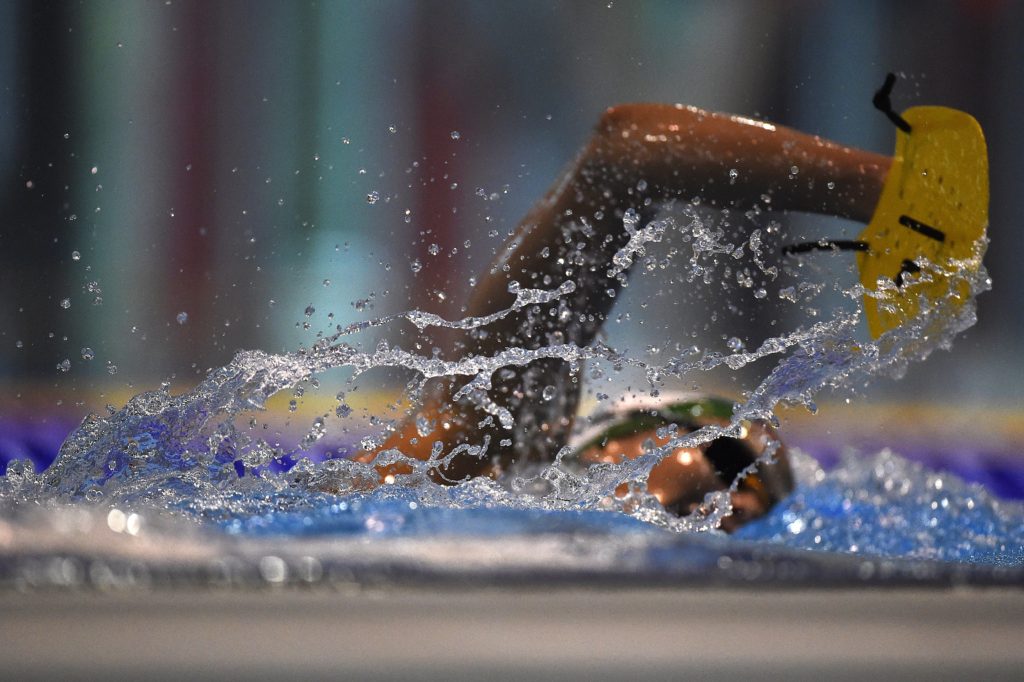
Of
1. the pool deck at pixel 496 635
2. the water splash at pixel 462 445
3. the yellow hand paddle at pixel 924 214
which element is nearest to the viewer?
the pool deck at pixel 496 635

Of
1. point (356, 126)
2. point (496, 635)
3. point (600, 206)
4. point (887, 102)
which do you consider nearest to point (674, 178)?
point (600, 206)

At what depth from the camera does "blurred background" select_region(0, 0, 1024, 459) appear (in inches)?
150

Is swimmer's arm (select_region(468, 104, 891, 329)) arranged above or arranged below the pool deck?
above

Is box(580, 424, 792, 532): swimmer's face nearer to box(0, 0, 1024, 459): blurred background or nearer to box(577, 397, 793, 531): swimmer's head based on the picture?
box(577, 397, 793, 531): swimmer's head

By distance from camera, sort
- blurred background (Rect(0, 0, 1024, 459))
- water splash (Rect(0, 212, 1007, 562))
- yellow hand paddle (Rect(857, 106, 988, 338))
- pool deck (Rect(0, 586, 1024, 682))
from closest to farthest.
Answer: pool deck (Rect(0, 586, 1024, 682))
water splash (Rect(0, 212, 1007, 562))
yellow hand paddle (Rect(857, 106, 988, 338))
blurred background (Rect(0, 0, 1024, 459))

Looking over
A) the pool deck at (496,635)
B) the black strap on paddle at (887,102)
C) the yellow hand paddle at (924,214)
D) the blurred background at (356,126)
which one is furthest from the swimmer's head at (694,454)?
the blurred background at (356,126)

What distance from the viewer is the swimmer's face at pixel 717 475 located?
1165mm

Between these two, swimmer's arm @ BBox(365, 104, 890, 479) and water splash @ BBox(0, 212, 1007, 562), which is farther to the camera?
swimmer's arm @ BBox(365, 104, 890, 479)

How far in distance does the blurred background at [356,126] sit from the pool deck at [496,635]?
11.0 feet

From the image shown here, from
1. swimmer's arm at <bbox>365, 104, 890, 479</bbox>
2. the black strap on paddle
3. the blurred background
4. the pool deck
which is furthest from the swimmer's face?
the blurred background

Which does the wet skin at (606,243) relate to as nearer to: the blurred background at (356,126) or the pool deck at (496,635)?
the pool deck at (496,635)

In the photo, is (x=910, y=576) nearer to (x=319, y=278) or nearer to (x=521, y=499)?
(x=521, y=499)

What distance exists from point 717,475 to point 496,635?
2.95ft

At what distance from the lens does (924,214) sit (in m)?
1.12
